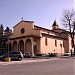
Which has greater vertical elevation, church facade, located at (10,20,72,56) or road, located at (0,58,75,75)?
church facade, located at (10,20,72,56)

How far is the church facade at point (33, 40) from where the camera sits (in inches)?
2788

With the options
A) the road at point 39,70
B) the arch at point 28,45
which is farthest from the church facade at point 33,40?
the road at point 39,70

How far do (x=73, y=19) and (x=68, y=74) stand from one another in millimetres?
57562

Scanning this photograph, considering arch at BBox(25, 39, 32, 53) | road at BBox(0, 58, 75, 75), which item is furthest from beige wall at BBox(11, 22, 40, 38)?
road at BBox(0, 58, 75, 75)

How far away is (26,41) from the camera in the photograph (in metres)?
71.6

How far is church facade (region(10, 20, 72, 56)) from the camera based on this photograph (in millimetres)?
70812

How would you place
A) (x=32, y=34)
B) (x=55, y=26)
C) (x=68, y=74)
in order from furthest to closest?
1. (x=55, y=26)
2. (x=32, y=34)
3. (x=68, y=74)

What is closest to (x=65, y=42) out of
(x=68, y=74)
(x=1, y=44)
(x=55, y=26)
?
(x=55, y=26)

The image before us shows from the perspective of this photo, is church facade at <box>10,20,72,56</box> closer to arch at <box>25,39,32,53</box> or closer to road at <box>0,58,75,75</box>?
arch at <box>25,39,32,53</box>

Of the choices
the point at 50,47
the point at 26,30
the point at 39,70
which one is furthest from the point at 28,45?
the point at 39,70

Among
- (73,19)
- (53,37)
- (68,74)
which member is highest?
(73,19)

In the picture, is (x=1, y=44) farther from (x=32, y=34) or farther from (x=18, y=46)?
(x=32, y=34)

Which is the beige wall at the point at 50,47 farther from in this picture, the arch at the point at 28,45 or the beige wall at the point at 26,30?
the beige wall at the point at 26,30

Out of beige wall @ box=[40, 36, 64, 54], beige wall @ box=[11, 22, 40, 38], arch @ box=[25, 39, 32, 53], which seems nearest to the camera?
arch @ box=[25, 39, 32, 53]
